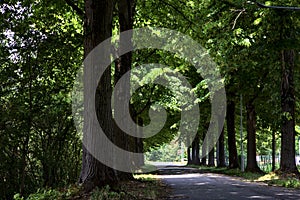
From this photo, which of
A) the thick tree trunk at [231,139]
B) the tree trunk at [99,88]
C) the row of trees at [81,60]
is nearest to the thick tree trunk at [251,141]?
the row of trees at [81,60]

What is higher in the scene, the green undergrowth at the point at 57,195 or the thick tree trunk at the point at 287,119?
the thick tree trunk at the point at 287,119

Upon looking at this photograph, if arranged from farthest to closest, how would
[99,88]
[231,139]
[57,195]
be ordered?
[231,139] → [99,88] → [57,195]

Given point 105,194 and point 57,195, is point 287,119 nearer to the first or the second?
point 105,194

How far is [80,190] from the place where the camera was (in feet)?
36.1

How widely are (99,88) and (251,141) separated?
19.3 meters

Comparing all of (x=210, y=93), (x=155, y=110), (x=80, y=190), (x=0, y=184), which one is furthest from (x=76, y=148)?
(x=155, y=110)

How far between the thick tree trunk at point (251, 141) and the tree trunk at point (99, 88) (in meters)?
18.2

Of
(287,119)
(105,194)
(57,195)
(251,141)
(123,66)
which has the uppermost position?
(123,66)

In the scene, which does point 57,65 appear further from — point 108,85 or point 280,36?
point 280,36

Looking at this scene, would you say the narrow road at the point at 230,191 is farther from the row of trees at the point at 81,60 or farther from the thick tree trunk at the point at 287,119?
the row of trees at the point at 81,60

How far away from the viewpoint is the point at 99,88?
37.9 ft

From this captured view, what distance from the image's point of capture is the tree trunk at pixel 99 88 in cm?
1130

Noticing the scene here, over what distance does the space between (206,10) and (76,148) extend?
27.7 ft

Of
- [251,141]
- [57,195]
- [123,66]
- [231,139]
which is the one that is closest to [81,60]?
[123,66]
